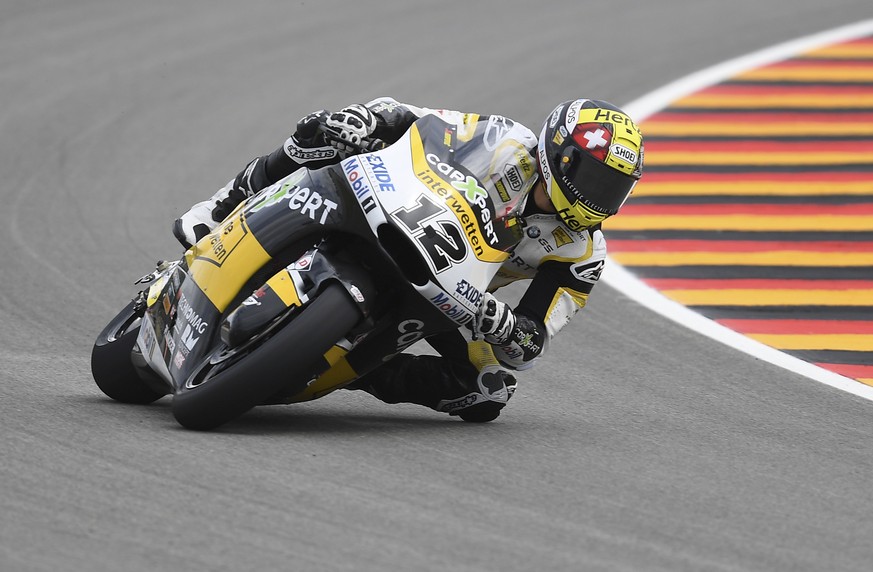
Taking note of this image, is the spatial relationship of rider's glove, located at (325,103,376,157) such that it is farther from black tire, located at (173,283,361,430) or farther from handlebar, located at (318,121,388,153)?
black tire, located at (173,283,361,430)

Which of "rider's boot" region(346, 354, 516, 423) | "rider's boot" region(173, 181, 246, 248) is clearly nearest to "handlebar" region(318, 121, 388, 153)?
"rider's boot" region(173, 181, 246, 248)

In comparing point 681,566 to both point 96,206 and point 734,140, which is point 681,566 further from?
point 734,140

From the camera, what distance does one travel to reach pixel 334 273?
17.0ft

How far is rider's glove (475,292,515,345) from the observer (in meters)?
5.48

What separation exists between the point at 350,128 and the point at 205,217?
857mm

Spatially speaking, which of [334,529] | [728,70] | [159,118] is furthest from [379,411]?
[728,70]

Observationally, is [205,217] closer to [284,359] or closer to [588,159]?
[284,359]

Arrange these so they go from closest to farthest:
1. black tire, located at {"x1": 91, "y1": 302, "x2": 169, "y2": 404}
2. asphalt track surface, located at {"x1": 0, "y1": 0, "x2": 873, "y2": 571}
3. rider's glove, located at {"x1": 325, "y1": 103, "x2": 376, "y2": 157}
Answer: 1. asphalt track surface, located at {"x1": 0, "y1": 0, "x2": 873, "y2": 571}
2. rider's glove, located at {"x1": 325, "y1": 103, "x2": 376, "y2": 157}
3. black tire, located at {"x1": 91, "y1": 302, "x2": 169, "y2": 404}

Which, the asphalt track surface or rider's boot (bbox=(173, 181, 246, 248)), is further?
rider's boot (bbox=(173, 181, 246, 248))

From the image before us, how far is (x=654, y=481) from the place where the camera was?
17.1 ft

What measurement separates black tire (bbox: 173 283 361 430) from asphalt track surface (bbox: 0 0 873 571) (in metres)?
0.17

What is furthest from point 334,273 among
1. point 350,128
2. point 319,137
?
point 319,137

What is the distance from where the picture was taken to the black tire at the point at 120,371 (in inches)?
237

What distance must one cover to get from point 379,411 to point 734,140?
6.65 metres
